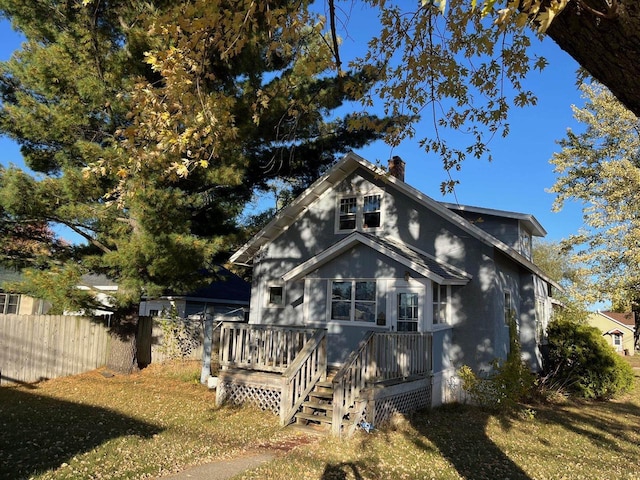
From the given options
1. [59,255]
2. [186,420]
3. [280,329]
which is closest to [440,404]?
[280,329]

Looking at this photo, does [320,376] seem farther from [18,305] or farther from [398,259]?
[18,305]

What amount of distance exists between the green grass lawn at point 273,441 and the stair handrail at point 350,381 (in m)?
0.52

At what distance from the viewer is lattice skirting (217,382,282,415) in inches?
413

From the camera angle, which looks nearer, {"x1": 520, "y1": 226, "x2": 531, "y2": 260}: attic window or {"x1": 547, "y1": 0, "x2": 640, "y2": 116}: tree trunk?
{"x1": 547, "y1": 0, "x2": 640, "y2": 116}: tree trunk

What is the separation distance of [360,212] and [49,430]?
10.2 metres

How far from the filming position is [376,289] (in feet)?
42.9

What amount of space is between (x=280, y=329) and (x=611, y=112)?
19.5 meters

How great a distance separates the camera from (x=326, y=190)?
619 inches

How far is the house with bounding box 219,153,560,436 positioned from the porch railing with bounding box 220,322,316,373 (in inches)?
10.2

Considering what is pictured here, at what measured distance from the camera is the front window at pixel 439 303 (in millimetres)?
12867

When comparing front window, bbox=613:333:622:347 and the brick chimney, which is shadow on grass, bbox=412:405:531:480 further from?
front window, bbox=613:333:622:347

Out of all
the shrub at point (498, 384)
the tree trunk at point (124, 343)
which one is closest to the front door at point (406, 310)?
the shrub at point (498, 384)

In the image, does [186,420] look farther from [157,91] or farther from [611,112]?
[611,112]

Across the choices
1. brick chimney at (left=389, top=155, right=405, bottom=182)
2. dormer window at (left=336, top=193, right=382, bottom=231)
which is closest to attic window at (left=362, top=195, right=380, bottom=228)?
dormer window at (left=336, top=193, right=382, bottom=231)
